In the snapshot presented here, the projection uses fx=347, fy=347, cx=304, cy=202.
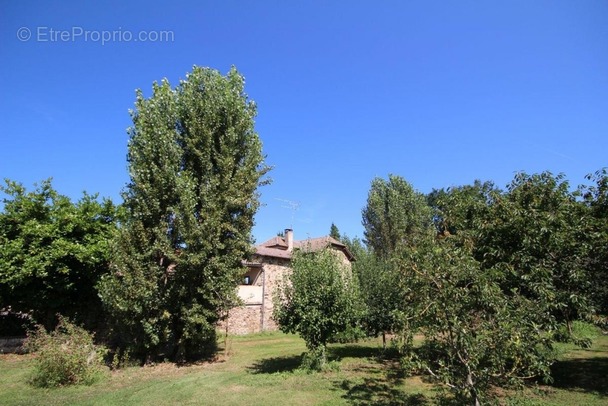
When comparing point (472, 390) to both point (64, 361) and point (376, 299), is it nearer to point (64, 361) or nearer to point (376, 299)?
point (376, 299)

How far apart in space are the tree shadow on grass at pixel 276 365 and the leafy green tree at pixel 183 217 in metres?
2.57

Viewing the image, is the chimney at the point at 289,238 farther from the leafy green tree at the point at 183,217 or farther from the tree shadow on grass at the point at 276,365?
the tree shadow on grass at the point at 276,365

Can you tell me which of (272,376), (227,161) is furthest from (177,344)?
(227,161)

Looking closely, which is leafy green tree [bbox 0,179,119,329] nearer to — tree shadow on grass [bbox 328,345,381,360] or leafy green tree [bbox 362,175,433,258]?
tree shadow on grass [bbox 328,345,381,360]

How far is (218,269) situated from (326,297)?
4.98 metres

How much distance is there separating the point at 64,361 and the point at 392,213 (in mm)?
30636

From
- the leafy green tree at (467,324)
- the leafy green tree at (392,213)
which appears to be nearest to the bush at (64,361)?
the leafy green tree at (467,324)

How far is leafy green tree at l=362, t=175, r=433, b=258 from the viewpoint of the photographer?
35719 mm

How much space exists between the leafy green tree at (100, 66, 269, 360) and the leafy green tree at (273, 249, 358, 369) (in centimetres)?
349

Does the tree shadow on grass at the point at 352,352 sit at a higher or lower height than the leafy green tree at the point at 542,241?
lower

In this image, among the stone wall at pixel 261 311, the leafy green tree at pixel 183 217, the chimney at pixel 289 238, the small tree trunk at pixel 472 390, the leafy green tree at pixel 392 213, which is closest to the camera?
the small tree trunk at pixel 472 390

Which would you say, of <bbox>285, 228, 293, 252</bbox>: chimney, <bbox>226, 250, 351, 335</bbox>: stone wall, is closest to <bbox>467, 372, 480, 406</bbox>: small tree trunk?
<bbox>226, 250, 351, 335</bbox>: stone wall

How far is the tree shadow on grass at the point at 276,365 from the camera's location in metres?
12.5

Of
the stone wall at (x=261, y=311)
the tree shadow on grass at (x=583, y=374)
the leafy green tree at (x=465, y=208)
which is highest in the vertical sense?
the leafy green tree at (x=465, y=208)
